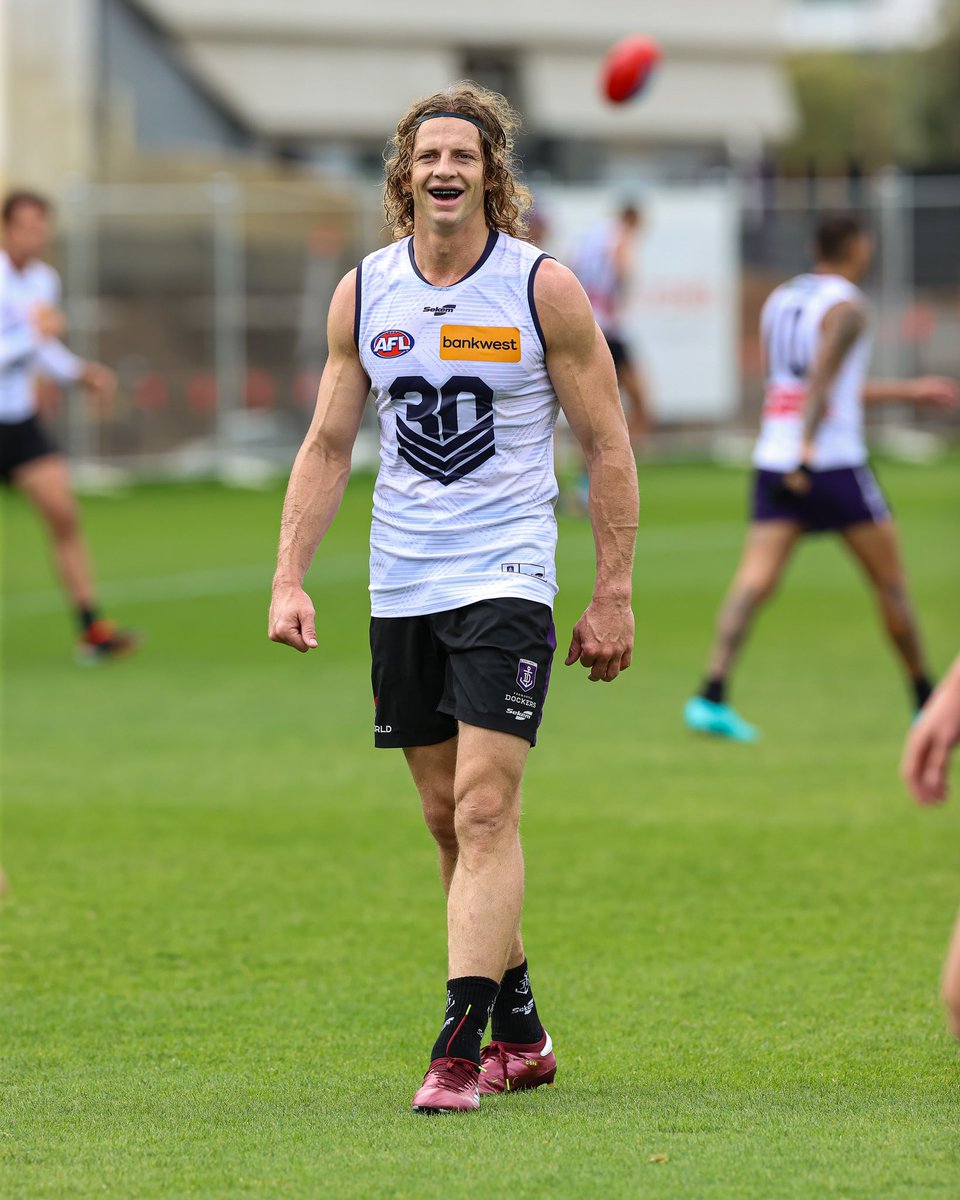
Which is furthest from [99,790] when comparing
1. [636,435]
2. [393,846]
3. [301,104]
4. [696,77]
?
[696,77]

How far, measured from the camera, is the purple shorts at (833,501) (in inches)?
398

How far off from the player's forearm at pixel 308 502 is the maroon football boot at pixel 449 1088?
1.23m

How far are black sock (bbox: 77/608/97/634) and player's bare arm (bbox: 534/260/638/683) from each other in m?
8.01

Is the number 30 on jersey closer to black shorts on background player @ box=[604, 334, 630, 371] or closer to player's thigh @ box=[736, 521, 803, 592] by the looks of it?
player's thigh @ box=[736, 521, 803, 592]

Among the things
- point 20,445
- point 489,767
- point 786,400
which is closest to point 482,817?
point 489,767

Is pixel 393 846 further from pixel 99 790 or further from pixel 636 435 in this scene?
pixel 636 435

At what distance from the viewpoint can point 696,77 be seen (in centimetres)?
5222

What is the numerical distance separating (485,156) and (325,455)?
2.73ft

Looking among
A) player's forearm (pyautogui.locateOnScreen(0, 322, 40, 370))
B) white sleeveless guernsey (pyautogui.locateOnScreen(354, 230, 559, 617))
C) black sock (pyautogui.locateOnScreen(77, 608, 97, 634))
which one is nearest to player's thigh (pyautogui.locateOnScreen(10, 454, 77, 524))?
black sock (pyautogui.locateOnScreen(77, 608, 97, 634))

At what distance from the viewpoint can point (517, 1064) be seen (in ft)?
16.8

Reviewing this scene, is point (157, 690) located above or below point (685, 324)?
below

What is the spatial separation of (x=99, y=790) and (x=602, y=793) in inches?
86.4

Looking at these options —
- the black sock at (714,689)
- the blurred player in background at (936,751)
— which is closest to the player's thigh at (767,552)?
the black sock at (714,689)

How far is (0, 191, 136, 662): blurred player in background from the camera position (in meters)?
Answer: 12.6
